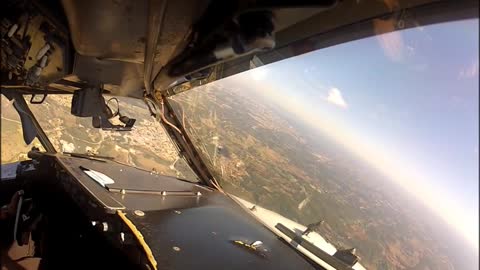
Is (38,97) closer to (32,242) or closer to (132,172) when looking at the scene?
(132,172)

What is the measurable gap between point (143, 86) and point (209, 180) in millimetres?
1037

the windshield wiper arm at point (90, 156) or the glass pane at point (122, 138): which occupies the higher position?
the glass pane at point (122, 138)

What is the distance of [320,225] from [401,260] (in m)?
0.50

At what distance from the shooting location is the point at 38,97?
90.6 inches

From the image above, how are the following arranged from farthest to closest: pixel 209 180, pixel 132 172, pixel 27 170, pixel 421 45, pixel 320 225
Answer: pixel 209 180
pixel 132 172
pixel 320 225
pixel 27 170
pixel 421 45

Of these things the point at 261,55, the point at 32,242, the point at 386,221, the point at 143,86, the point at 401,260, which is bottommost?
the point at 32,242

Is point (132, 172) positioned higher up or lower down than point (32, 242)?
higher up

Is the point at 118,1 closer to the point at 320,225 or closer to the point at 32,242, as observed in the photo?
the point at 32,242

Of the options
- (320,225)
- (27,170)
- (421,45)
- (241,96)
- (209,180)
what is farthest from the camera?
(209,180)

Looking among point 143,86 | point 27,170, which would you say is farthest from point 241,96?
point 27,170

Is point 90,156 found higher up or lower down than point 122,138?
lower down

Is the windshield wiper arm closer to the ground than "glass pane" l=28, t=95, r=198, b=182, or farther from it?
closer to the ground

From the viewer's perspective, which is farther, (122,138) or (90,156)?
(122,138)

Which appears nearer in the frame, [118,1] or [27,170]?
[118,1]
